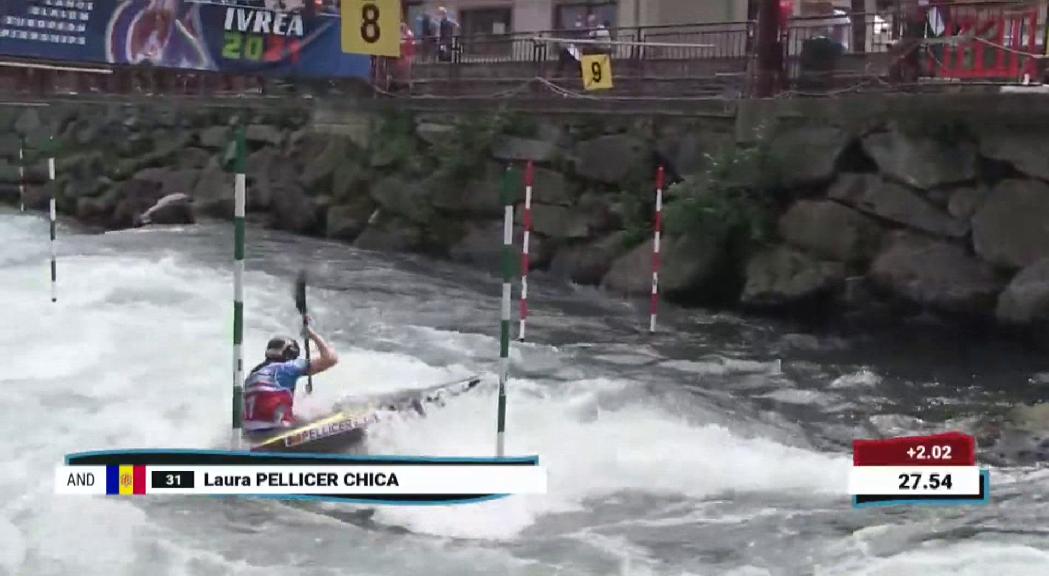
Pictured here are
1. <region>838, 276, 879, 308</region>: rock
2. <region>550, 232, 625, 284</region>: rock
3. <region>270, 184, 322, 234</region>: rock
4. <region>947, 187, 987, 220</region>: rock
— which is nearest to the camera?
<region>947, 187, 987, 220</region>: rock

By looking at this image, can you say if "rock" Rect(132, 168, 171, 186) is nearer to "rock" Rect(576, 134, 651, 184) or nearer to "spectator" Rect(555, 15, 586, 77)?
"spectator" Rect(555, 15, 586, 77)

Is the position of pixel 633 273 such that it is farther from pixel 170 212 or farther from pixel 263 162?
pixel 170 212

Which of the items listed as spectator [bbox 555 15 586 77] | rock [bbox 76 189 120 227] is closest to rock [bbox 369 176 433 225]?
spectator [bbox 555 15 586 77]

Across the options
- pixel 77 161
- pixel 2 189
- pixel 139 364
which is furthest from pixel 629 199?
pixel 2 189

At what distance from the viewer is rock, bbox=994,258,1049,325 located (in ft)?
29.6

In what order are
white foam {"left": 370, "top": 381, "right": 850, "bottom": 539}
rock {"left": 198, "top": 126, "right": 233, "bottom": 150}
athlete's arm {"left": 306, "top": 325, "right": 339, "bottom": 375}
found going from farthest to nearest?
rock {"left": 198, "top": 126, "right": 233, "bottom": 150}, athlete's arm {"left": 306, "top": 325, "right": 339, "bottom": 375}, white foam {"left": 370, "top": 381, "right": 850, "bottom": 539}

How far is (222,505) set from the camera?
5480 mm

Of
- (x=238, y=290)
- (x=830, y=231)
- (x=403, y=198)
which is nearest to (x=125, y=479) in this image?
(x=238, y=290)

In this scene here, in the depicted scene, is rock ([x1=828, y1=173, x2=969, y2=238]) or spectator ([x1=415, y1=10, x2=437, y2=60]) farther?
spectator ([x1=415, y1=10, x2=437, y2=60])

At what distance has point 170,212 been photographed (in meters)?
17.7

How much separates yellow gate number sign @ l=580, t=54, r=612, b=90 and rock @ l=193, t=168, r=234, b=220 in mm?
6417

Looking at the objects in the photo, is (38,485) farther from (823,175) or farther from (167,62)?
(167,62)

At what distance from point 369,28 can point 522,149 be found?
2664 mm

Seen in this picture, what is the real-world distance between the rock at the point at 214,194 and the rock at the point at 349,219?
7.03ft
